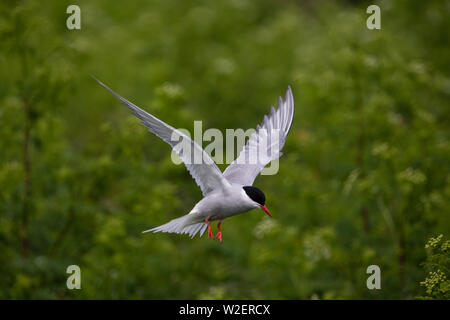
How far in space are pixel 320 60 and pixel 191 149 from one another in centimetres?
650

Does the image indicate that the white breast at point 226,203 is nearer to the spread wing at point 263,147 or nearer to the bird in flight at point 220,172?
the bird in flight at point 220,172

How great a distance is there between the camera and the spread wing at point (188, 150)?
3615 mm

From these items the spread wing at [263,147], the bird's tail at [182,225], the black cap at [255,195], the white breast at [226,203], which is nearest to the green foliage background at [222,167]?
the bird's tail at [182,225]

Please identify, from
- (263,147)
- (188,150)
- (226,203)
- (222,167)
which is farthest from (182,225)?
(222,167)

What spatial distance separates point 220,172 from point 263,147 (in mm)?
935

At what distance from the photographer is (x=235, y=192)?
13.3 feet

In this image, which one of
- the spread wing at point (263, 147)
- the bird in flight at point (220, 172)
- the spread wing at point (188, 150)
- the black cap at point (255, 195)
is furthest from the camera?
the spread wing at point (263, 147)

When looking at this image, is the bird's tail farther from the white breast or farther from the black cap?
the black cap

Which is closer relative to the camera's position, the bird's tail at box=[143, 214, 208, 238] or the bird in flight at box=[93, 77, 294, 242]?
the bird in flight at box=[93, 77, 294, 242]

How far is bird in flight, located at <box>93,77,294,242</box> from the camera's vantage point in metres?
3.76

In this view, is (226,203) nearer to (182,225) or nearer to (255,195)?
(255,195)

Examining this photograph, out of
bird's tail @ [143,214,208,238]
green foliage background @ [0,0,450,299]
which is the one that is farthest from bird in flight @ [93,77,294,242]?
green foliage background @ [0,0,450,299]

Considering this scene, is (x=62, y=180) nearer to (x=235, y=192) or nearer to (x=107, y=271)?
(x=107, y=271)

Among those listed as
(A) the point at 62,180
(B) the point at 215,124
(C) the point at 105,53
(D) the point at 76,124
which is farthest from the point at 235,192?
(C) the point at 105,53
